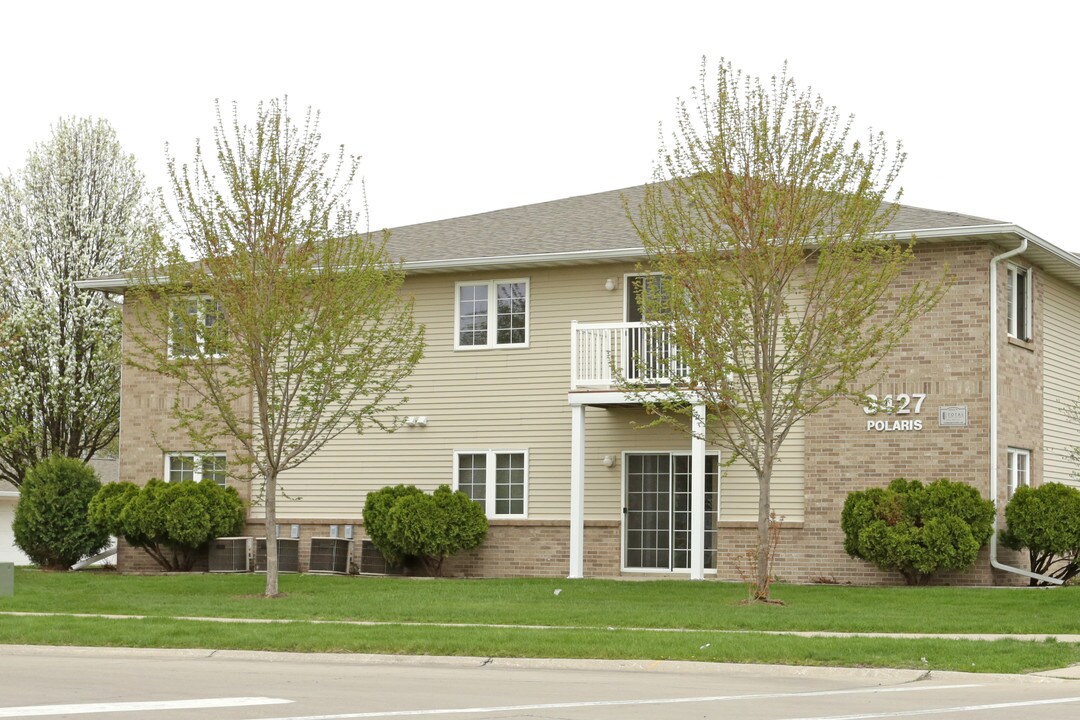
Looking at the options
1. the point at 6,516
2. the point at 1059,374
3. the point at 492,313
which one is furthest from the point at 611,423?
the point at 6,516

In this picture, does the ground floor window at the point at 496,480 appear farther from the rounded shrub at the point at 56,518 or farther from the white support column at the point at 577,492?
the rounded shrub at the point at 56,518

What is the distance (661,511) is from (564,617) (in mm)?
7981

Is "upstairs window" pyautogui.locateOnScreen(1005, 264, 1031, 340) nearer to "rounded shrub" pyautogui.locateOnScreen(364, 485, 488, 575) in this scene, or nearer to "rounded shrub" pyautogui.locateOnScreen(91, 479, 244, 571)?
"rounded shrub" pyautogui.locateOnScreen(364, 485, 488, 575)

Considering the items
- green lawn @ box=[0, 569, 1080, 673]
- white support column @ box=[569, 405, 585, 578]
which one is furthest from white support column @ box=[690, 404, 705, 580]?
white support column @ box=[569, 405, 585, 578]

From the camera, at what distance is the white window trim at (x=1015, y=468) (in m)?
24.1

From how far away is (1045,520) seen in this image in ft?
73.9

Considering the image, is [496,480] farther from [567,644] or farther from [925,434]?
[567,644]

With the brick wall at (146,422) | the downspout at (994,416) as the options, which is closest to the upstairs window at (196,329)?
the brick wall at (146,422)

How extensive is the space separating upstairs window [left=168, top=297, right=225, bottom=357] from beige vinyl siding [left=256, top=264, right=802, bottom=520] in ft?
19.7

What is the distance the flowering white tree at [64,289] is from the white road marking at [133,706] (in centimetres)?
2642

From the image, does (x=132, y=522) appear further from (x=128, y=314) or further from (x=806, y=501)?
(x=806, y=501)

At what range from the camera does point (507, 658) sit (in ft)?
45.9

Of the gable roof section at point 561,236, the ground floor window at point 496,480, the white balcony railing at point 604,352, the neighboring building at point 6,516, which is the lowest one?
the neighboring building at point 6,516

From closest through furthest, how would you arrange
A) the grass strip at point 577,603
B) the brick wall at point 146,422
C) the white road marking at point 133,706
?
1. the white road marking at point 133,706
2. the grass strip at point 577,603
3. the brick wall at point 146,422
